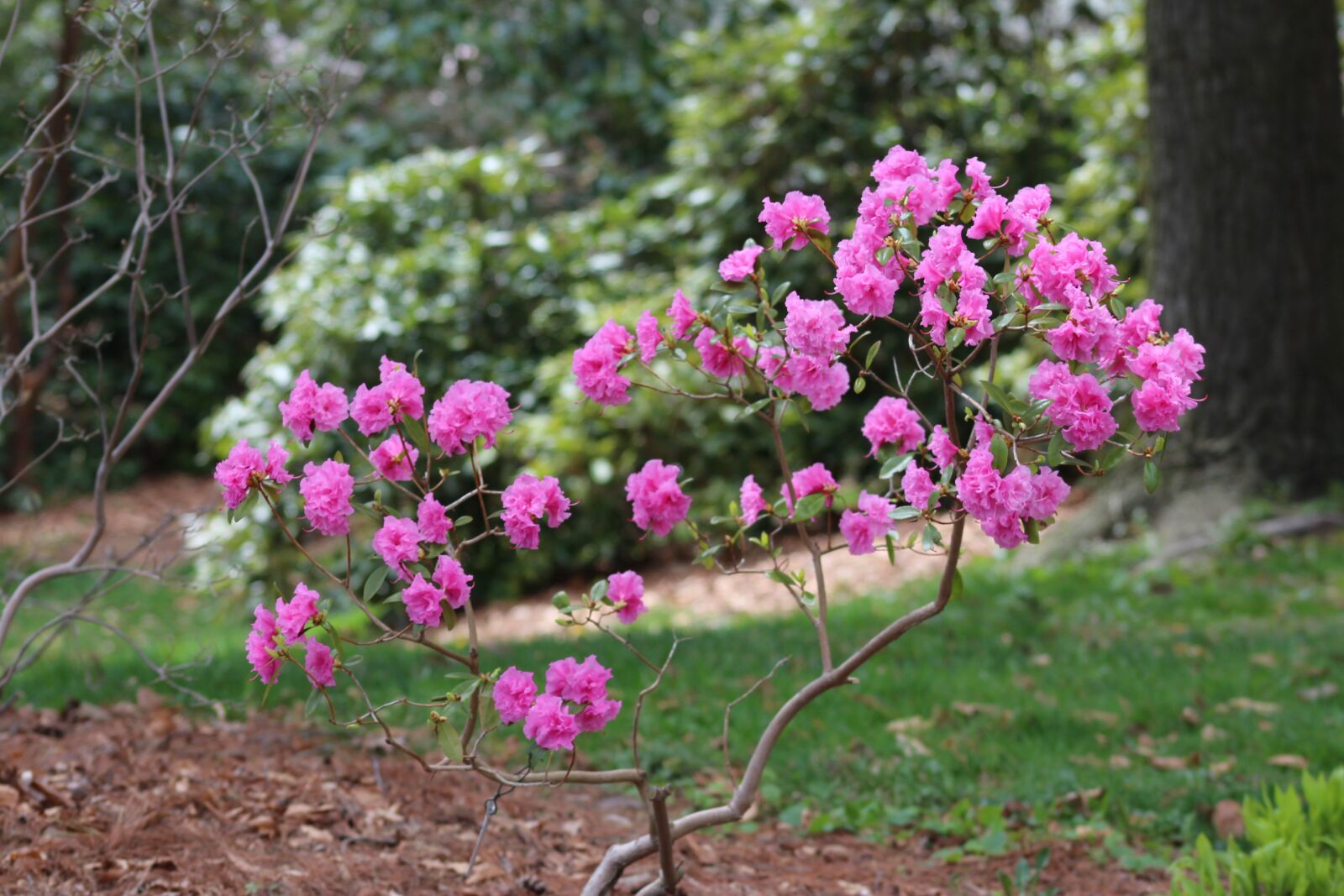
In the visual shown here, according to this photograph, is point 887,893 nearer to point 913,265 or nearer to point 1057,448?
point 1057,448

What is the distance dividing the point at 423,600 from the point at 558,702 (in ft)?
0.90

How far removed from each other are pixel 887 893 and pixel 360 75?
11011mm

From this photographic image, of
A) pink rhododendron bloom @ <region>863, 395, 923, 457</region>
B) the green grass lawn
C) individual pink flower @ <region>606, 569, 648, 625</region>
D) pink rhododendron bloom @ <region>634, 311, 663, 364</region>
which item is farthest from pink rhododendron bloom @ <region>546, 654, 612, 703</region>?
the green grass lawn

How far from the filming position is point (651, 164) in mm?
11031

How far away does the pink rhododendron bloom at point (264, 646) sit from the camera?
6.71ft

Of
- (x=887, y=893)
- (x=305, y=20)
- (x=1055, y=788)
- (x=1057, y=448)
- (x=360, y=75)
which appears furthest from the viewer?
(x=305, y=20)

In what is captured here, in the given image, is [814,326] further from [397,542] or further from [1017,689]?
[1017,689]

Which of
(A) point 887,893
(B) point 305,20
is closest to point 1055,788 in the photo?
(A) point 887,893

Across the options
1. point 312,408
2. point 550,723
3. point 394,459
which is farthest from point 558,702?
point 312,408

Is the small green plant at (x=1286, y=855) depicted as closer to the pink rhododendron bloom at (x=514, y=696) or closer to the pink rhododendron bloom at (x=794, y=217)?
the pink rhododendron bloom at (x=514, y=696)

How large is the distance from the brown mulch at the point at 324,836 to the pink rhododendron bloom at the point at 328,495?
3.22 ft

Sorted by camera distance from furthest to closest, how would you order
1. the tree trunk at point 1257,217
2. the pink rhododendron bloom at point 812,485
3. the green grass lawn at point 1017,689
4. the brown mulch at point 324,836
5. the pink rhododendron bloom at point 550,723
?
1. the tree trunk at point 1257,217
2. the green grass lawn at point 1017,689
3. the brown mulch at point 324,836
4. the pink rhododendron bloom at point 812,485
5. the pink rhododendron bloom at point 550,723

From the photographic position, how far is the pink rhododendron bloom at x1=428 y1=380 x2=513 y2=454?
2.10 metres

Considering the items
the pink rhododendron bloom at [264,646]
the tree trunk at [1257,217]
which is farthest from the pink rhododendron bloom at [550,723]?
the tree trunk at [1257,217]
